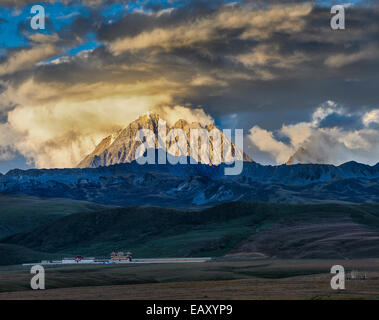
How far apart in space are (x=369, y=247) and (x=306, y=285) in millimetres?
94336

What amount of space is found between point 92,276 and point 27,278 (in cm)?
1381

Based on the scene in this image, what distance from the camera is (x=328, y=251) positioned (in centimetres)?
18938

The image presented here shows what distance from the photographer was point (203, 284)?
110938 mm

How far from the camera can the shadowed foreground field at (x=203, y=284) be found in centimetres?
8638

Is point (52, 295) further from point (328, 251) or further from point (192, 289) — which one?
point (328, 251)

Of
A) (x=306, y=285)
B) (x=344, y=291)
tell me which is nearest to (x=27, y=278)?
(x=306, y=285)

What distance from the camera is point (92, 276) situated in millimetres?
132125

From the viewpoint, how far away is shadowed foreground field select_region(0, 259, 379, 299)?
86375 mm
